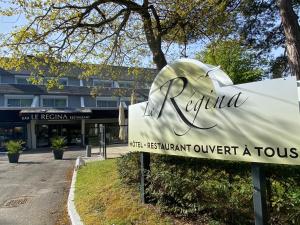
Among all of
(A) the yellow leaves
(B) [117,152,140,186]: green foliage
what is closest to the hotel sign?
(A) the yellow leaves

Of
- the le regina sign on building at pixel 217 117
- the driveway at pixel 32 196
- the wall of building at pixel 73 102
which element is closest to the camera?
the le regina sign on building at pixel 217 117

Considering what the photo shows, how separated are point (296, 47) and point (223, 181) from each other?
5214 mm

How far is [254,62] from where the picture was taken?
75.4ft

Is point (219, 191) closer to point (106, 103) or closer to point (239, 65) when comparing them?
point (239, 65)

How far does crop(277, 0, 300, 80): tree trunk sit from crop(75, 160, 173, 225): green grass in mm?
4882

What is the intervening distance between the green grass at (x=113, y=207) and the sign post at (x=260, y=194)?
75.2 inches

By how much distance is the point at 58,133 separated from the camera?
1608 inches

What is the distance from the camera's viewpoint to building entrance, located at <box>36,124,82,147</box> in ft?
130

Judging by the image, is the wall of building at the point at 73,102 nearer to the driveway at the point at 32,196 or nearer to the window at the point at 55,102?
the window at the point at 55,102

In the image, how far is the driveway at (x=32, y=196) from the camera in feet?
28.0

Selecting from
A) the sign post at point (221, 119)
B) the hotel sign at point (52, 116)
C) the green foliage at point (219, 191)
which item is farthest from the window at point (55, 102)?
the green foliage at point (219, 191)

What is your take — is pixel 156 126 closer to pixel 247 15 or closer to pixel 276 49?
pixel 247 15

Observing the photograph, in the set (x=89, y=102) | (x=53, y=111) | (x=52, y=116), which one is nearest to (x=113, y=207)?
(x=52, y=116)

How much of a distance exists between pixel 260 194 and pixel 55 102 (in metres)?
38.4
